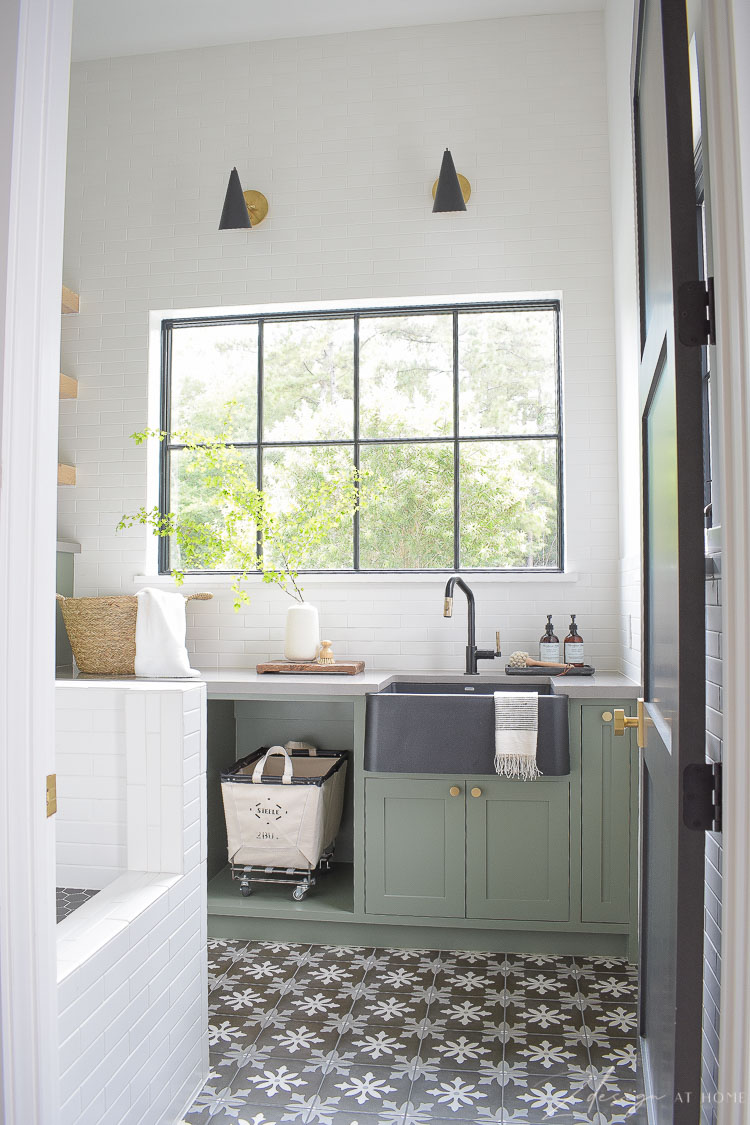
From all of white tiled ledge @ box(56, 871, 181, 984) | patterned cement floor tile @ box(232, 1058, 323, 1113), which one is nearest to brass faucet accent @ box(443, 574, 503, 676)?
patterned cement floor tile @ box(232, 1058, 323, 1113)

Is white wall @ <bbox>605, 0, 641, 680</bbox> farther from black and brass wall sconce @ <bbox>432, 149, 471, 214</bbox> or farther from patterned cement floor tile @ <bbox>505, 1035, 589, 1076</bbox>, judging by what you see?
patterned cement floor tile @ <bbox>505, 1035, 589, 1076</bbox>

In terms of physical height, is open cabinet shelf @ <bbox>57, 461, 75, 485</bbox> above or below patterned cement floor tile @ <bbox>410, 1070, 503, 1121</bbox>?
above

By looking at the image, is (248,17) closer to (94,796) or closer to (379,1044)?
(94,796)

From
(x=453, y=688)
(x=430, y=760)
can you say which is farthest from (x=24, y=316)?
(x=453, y=688)

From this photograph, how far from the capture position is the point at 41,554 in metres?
1.20

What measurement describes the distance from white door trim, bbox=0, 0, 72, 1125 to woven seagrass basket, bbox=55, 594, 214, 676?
241 cm

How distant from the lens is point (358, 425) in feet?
13.2

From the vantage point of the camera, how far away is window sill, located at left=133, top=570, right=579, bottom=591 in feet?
12.3

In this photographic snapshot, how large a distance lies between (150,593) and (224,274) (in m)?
1.63

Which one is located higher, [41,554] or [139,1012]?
[41,554]

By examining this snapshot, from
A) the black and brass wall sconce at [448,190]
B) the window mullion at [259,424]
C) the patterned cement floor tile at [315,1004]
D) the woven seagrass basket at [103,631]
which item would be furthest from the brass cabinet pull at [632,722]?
the black and brass wall sconce at [448,190]

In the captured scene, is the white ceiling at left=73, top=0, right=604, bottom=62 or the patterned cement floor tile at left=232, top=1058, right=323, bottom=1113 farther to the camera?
the white ceiling at left=73, top=0, right=604, bottom=62

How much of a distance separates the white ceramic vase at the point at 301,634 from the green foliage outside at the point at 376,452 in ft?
0.73

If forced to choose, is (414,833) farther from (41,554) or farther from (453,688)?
(41,554)
